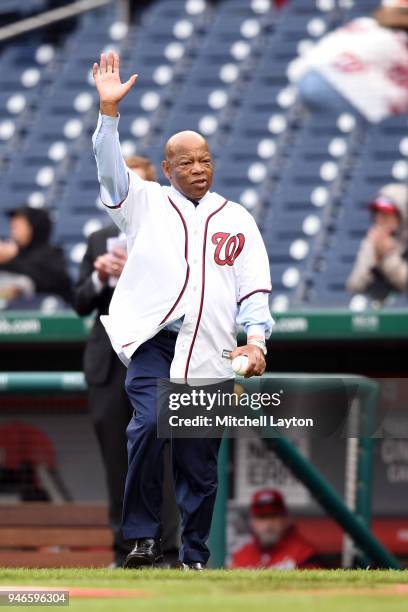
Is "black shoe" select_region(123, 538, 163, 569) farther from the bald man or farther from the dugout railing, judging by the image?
the dugout railing

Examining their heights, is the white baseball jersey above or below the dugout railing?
above

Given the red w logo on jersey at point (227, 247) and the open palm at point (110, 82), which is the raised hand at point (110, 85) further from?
the red w logo on jersey at point (227, 247)

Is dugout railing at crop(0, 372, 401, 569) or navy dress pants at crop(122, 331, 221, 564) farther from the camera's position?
dugout railing at crop(0, 372, 401, 569)

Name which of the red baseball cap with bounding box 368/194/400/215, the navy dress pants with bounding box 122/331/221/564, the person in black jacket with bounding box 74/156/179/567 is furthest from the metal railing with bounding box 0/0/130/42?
the navy dress pants with bounding box 122/331/221/564

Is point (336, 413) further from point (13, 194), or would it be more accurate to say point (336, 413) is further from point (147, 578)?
point (13, 194)

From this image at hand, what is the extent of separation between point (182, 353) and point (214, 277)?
10.1 inches

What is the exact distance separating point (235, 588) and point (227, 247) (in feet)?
3.84

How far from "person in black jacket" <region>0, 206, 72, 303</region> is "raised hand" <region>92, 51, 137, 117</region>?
15.4 ft

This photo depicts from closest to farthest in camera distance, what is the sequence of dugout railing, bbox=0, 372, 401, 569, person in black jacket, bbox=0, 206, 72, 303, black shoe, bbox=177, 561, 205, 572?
black shoe, bbox=177, 561, 205, 572 → dugout railing, bbox=0, 372, 401, 569 → person in black jacket, bbox=0, 206, 72, 303

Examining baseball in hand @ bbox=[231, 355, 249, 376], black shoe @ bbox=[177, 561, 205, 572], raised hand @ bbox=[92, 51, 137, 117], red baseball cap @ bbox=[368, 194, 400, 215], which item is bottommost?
black shoe @ bbox=[177, 561, 205, 572]

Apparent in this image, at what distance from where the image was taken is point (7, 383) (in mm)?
7172

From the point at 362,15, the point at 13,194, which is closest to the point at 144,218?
the point at 13,194

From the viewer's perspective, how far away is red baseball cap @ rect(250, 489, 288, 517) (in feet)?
24.9

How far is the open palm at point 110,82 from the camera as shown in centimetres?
442
